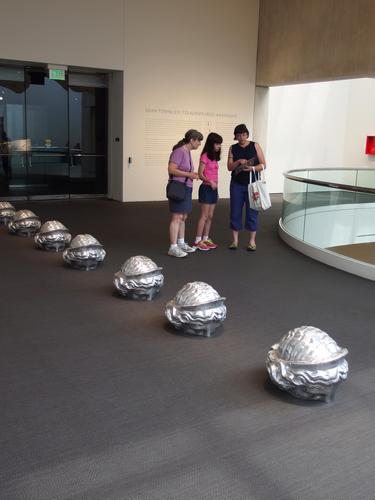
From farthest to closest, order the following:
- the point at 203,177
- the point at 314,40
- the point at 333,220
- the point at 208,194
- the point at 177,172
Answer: the point at 314,40 → the point at 333,220 → the point at 208,194 → the point at 203,177 → the point at 177,172

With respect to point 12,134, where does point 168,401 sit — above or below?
below

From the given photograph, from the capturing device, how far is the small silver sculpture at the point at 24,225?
8.93 metres

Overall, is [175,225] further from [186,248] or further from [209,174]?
[209,174]

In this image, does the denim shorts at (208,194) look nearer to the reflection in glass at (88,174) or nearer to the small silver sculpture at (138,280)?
the small silver sculpture at (138,280)

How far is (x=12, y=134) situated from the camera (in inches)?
538

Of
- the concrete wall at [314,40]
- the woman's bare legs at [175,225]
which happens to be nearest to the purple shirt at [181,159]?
the woman's bare legs at [175,225]

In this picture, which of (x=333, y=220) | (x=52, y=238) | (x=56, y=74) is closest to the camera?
(x=52, y=238)

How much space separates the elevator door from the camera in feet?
44.4

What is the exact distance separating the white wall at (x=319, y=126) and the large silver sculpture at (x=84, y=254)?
11.7 meters

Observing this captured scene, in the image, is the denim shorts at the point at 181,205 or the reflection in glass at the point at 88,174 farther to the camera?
the reflection in glass at the point at 88,174

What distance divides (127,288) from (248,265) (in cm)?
241

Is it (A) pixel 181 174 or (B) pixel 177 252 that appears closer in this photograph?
(A) pixel 181 174

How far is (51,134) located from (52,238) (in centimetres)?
713

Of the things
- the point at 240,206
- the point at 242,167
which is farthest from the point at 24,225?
the point at 242,167
